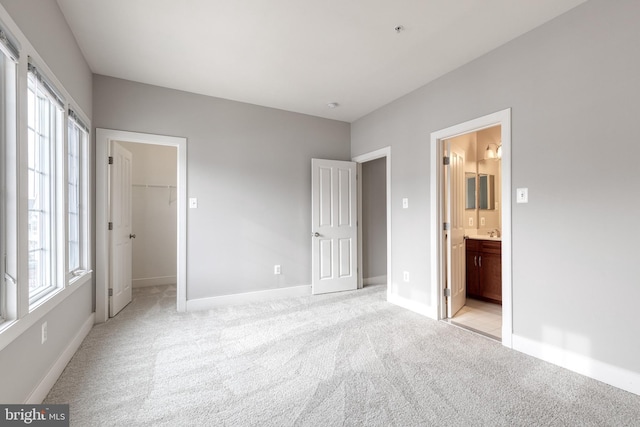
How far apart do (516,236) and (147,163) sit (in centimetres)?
519

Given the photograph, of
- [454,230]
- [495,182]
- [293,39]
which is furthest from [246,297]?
[495,182]

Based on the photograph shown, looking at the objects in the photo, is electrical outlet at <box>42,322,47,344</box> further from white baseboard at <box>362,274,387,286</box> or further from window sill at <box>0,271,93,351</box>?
white baseboard at <box>362,274,387,286</box>

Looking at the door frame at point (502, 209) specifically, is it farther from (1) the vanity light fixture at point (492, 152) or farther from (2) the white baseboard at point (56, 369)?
(2) the white baseboard at point (56, 369)

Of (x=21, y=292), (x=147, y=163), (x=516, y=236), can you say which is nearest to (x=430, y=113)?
(x=516, y=236)

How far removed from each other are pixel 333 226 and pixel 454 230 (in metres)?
1.68

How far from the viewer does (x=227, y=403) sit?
1797 millimetres

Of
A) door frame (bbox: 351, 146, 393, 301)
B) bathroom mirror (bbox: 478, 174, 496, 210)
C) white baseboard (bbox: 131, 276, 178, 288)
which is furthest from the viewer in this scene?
white baseboard (bbox: 131, 276, 178, 288)

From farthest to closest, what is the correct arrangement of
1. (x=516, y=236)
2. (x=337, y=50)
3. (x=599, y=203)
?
(x=337, y=50) < (x=516, y=236) < (x=599, y=203)

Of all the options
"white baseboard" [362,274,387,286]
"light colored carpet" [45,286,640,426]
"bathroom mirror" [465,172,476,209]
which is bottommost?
"light colored carpet" [45,286,640,426]

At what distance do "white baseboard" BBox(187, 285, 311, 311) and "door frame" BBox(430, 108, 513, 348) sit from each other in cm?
184

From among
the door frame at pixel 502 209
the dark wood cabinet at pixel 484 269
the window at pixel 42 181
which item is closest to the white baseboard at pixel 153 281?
the window at pixel 42 181

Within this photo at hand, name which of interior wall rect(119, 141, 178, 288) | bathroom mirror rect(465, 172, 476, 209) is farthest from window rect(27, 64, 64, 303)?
bathroom mirror rect(465, 172, 476, 209)

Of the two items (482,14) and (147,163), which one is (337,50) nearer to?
(482,14)

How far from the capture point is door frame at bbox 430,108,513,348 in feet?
8.30
